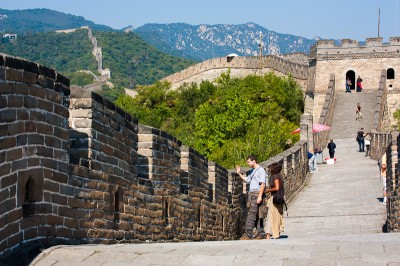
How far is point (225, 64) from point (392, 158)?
55562mm

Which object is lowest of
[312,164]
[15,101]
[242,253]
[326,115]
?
[312,164]

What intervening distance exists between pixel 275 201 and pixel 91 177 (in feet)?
14.9

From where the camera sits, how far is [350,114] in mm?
50344

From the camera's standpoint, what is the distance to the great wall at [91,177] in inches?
324

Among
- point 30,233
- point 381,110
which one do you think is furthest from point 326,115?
point 30,233

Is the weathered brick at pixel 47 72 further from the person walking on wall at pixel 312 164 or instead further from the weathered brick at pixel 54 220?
the person walking on wall at pixel 312 164

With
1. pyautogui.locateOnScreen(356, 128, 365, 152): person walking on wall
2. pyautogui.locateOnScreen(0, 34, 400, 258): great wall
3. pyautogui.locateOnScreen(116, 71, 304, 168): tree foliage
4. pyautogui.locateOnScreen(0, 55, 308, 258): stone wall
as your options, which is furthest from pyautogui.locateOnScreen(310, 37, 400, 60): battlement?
pyautogui.locateOnScreen(0, 55, 308, 258): stone wall

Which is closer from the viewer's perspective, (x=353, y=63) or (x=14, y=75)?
(x=14, y=75)

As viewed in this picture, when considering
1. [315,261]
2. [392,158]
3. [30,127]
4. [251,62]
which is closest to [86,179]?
[30,127]

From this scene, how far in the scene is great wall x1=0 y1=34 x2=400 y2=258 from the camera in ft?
27.0

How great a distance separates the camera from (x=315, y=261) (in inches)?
330

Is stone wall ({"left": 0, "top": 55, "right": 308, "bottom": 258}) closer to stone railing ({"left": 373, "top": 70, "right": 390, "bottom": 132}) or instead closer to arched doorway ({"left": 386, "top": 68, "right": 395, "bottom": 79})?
stone railing ({"left": 373, "top": 70, "right": 390, "bottom": 132})

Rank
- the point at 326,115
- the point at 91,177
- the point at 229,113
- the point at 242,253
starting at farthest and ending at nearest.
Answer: the point at 229,113 < the point at 326,115 < the point at 91,177 < the point at 242,253

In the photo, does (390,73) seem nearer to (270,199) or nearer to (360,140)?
(360,140)
